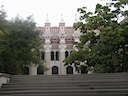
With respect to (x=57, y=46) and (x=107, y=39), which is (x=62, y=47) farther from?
(x=107, y=39)

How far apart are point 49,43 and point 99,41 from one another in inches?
1230

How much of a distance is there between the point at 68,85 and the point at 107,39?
27.1 feet

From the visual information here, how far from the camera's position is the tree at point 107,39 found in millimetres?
16641

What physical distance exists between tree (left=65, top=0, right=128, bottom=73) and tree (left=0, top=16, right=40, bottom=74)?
30.6 ft

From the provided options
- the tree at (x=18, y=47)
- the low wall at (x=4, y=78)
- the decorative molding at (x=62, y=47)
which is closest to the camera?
the low wall at (x=4, y=78)

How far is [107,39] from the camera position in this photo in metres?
16.7

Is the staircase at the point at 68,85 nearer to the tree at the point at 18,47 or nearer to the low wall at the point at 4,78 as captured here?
the low wall at the point at 4,78

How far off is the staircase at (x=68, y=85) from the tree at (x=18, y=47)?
54.8 feet

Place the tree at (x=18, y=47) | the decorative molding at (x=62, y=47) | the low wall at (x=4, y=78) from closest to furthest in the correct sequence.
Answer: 1. the low wall at (x=4, y=78)
2. the tree at (x=18, y=47)
3. the decorative molding at (x=62, y=47)

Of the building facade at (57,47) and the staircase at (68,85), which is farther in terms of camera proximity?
the building facade at (57,47)

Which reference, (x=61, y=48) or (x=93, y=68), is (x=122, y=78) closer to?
(x=93, y=68)

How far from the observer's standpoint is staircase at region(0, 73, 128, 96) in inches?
314

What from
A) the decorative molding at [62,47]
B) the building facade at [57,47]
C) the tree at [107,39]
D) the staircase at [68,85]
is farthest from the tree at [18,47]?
the decorative molding at [62,47]

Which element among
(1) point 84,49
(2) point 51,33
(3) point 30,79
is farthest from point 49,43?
(3) point 30,79
